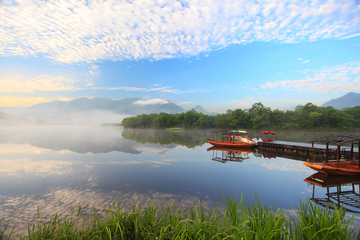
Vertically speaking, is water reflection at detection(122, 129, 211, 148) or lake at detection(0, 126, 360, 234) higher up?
water reflection at detection(122, 129, 211, 148)

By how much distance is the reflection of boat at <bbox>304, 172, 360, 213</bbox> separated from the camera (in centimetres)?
868

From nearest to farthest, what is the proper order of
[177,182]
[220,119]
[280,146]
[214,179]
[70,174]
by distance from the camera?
[177,182], [214,179], [70,174], [280,146], [220,119]

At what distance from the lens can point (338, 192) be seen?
10148mm

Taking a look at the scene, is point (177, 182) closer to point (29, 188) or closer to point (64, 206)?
point (64, 206)

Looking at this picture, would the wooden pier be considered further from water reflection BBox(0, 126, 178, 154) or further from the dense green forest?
the dense green forest

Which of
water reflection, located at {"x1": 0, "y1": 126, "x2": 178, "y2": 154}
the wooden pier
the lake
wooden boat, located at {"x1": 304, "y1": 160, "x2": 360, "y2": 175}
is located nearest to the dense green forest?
the wooden pier

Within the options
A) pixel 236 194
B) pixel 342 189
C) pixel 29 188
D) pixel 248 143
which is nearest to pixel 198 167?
pixel 236 194

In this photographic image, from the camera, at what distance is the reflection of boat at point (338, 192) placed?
28.5ft

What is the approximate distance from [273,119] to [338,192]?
8319 cm

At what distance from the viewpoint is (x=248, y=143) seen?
28141mm

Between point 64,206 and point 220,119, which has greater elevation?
point 220,119

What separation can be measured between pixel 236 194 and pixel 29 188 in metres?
13.0

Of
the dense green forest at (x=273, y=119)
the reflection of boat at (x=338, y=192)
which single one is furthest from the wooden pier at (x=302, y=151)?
the dense green forest at (x=273, y=119)

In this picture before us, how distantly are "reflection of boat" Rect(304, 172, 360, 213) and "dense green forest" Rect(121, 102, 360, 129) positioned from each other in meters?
72.6
